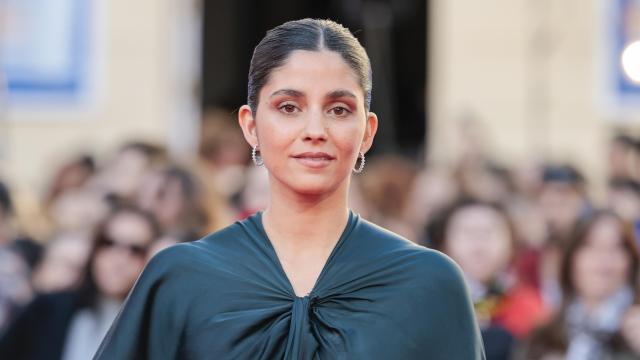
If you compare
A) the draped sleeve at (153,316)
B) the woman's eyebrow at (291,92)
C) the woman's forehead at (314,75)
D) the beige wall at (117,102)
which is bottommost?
the beige wall at (117,102)

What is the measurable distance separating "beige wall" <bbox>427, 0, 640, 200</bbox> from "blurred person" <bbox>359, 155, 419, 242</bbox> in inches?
117

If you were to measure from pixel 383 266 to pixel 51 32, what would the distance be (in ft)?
32.5

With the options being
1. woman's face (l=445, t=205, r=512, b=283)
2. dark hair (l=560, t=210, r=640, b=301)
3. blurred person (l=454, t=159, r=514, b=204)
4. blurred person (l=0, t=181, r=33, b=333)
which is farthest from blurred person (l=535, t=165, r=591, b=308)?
blurred person (l=0, t=181, r=33, b=333)

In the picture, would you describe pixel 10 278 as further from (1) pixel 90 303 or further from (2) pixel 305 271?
(2) pixel 305 271

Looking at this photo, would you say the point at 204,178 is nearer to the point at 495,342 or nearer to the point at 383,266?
the point at 495,342

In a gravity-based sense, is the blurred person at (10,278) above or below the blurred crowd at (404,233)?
below

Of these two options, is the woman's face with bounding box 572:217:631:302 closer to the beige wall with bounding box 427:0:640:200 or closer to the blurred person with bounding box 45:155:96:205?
the blurred person with bounding box 45:155:96:205

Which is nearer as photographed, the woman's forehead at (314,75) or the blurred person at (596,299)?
the woman's forehead at (314,75)

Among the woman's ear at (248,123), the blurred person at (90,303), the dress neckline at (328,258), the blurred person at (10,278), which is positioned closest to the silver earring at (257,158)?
the woman's ear at (248,123)

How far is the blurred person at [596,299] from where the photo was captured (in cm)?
669

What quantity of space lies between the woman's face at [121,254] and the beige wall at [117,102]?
6.87 m

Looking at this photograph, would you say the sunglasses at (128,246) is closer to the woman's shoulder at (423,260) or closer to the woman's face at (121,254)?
the woman's face at (121,254)

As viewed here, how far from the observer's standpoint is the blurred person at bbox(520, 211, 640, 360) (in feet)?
21.9

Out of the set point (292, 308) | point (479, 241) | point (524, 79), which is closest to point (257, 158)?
point (292, 308)
